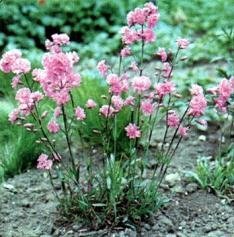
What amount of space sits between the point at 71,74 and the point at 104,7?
13.0ft

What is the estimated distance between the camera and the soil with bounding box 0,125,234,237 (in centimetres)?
299

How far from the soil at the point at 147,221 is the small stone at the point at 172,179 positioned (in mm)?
13

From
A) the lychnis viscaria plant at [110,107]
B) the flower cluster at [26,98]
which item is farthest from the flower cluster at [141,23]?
the flower cluster at [26,98]

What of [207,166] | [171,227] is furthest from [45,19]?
[171,227]

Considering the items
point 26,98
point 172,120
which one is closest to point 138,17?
point 172,120

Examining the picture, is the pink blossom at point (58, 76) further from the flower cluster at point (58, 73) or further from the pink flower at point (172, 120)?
the pink flower at point (172, 120)

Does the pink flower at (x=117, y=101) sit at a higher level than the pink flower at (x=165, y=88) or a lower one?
lower

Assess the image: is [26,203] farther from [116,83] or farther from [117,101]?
[116,83]

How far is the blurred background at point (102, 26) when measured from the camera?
569 centimetres

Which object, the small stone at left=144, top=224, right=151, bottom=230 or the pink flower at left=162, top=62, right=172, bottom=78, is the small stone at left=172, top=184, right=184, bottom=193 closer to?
the small stone at left=144, top=224, right=151, bottom=230

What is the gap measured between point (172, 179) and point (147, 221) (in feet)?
1.66

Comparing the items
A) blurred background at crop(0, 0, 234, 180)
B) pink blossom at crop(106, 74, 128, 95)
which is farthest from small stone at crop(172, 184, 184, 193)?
blurred background at crop(0, 0, 234, 180)

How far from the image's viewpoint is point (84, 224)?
9.75ft

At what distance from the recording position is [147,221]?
9.89ft
